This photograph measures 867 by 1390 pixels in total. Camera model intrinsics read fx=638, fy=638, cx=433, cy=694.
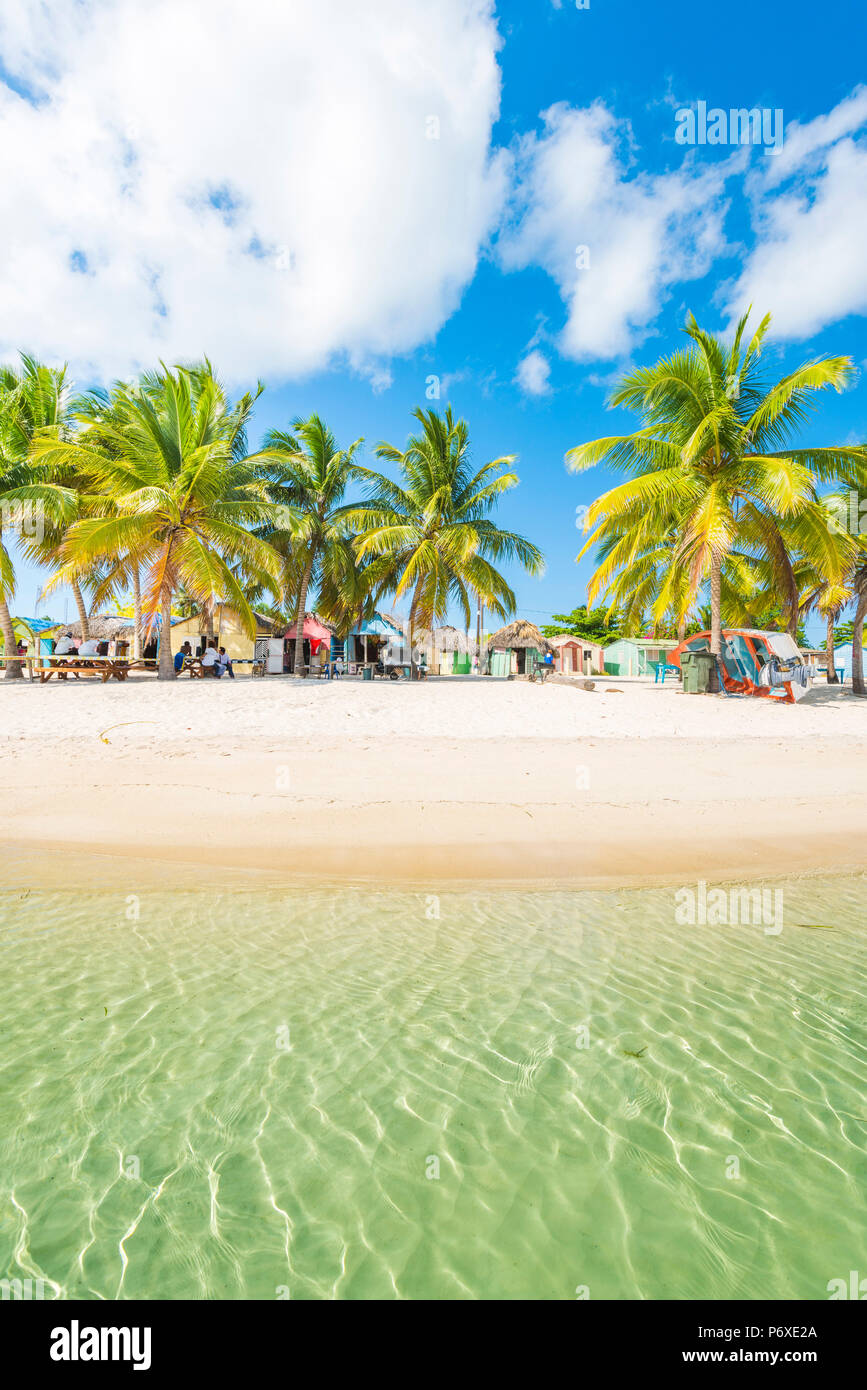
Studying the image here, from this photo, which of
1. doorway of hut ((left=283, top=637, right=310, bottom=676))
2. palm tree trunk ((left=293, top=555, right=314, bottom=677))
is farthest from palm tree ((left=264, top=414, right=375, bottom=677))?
doorway of hut ((left=283, top=637, right=310, bottom=676))

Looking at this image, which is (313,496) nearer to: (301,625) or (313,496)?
(313,496)

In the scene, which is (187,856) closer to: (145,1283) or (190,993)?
(190,993)

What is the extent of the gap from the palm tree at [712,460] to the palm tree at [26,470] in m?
14.5

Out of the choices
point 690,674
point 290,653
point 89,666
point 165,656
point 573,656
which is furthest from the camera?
A: point 573,656

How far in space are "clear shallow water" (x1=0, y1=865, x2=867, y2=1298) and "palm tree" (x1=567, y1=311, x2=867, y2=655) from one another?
13.5 meters

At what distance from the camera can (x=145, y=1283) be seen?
1.99 m

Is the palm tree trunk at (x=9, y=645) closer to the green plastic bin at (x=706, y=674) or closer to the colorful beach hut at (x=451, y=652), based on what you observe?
the colorful beach hut at (x=451, y=652)

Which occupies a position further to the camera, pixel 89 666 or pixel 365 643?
pixel 365 643

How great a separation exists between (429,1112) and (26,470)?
831 inches

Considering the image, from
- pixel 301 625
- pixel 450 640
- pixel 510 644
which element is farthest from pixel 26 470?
pixel 450 640

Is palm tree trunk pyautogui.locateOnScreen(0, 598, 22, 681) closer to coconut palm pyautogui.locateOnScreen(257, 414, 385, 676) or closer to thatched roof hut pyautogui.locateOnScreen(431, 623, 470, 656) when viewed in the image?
coconut palm pyautogui.locateOnScreen(257, 414, 385, 676)

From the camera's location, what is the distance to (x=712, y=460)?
1670 cm

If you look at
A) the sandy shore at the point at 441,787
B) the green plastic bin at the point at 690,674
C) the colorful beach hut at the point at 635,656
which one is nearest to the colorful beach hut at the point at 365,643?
the green plastic bin at the point at 690,674
